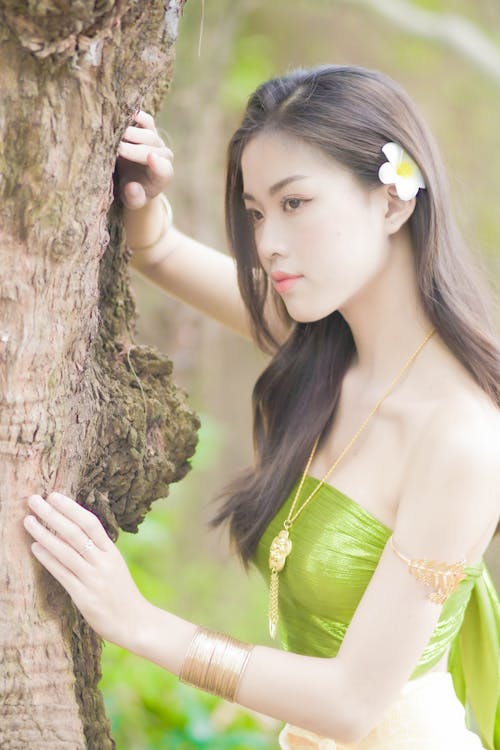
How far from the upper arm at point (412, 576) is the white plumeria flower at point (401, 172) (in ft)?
1.31

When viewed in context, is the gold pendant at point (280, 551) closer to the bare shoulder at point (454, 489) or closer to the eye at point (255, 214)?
the bare shoulder at point (454, 489)

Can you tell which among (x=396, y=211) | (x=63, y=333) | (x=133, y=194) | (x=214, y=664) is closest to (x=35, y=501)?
(x=63, y=333)

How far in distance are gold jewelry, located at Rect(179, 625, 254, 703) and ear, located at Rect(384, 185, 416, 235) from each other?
0.72m

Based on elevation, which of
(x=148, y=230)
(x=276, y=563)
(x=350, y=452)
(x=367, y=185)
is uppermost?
(x=367, y=185)

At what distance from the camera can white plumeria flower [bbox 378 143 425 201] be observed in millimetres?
1573

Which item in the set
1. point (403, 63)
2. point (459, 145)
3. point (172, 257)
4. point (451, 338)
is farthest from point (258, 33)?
point (451, 338)

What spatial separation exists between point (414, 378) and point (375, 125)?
435 millimetres

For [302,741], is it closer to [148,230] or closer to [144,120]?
[148,230]

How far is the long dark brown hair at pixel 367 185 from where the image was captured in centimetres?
158

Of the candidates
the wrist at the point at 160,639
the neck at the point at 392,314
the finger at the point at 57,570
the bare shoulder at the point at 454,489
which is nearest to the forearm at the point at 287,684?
the wrist at the point at 160,639

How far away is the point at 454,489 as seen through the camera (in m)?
1.49

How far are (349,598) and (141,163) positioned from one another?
2.68 ft

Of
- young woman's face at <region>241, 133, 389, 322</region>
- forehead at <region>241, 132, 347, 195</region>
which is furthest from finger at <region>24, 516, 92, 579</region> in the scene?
forehead at <region>241, 132, 347, 195</region>

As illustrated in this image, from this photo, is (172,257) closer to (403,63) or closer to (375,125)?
(375,125)
